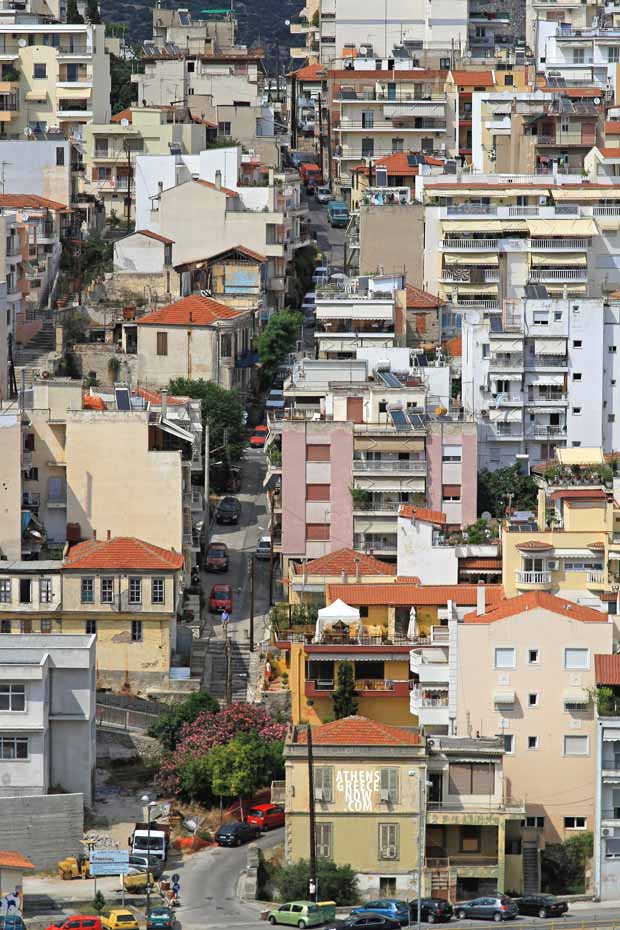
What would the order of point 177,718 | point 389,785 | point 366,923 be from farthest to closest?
point 177,718
point 389,785
point 366,923

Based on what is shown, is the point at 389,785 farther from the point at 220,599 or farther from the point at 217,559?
the point at 217,559

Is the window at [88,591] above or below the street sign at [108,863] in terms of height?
above

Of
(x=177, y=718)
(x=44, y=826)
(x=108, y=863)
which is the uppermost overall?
(x=177, y=718)

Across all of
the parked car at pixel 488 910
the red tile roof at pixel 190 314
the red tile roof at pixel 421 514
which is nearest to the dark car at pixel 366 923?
the parked car at pixel 488 910

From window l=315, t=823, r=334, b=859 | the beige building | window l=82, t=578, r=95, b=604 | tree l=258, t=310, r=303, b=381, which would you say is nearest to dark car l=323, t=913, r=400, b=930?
window l=315, t=823, r=334, b=859

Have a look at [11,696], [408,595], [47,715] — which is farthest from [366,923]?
[408,595]

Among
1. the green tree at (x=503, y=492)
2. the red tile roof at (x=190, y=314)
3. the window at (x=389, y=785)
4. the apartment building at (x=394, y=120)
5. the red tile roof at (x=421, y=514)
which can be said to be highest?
the apartment building at (x=394, y=120)

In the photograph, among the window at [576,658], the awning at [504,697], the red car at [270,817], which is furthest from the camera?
the red car at [270,817]

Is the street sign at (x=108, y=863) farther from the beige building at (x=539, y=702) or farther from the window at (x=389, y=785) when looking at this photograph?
the beige building at (x=539, y=702)
